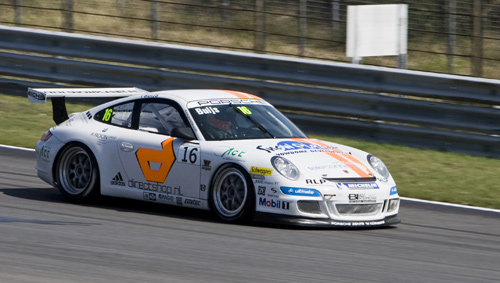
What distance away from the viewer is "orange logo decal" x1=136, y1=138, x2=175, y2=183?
27.9 ft

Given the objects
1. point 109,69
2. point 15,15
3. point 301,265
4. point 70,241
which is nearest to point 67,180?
point 70,241

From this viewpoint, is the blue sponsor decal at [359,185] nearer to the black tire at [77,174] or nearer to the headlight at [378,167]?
the headlight at [378,167]

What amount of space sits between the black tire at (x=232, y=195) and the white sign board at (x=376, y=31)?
5879mm

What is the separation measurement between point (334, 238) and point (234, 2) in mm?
7756

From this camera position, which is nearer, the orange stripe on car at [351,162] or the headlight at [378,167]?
the orange stripe on car at [351,162]

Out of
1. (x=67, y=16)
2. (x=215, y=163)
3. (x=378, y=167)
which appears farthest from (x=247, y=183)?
(x=67, y=16)

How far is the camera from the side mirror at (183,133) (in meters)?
8.43

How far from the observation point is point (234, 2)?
1460 centimetres

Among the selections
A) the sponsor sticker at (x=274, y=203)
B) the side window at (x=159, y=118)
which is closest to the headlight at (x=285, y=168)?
the sponsor sticker at (x=274, y=203)

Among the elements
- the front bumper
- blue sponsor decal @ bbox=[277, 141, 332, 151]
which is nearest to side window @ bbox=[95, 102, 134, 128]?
blue sponsor decal @ bbox=[277, 141, 332, 151]

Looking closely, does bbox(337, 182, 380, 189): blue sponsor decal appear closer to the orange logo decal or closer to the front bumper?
the front bumper

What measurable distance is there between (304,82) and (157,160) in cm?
503

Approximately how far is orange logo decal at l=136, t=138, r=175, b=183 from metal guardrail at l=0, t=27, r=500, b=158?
479 centimetres

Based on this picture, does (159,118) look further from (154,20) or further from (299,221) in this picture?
(154,20)
